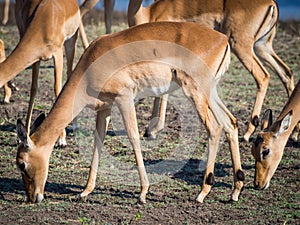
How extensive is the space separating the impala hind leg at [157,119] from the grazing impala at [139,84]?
1.91 metres

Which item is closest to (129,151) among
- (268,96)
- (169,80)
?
(169,80)

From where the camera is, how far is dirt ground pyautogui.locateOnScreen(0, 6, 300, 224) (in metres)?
6.11

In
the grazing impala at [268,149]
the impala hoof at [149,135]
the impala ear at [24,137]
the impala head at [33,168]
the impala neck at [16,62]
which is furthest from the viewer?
the impala hoof at [149,135]

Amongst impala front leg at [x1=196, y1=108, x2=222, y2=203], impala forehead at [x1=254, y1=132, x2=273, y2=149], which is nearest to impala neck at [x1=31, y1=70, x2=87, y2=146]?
impala front leg at [x1=196, y1=108, x2=222, y2=203]

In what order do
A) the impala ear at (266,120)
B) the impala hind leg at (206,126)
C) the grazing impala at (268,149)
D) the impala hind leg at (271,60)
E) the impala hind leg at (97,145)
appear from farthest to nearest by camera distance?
the impala hind leg at (271,60)
the impala ear at (266,120)
the grazing impala at (268,149)
the impala hind leg at (97,145)
the impala hind leg at (206,126)

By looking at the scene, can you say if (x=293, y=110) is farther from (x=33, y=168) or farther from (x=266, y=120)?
(x=33, y=168)

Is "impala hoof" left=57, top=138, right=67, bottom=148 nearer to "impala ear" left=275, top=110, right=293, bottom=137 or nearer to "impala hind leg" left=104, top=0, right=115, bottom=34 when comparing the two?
"impala ear" left=275, top=110, right=293, bottom=137

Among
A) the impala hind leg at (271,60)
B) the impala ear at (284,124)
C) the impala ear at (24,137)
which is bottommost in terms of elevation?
the impala hind leg at (271,60)

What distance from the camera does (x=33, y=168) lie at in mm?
6316

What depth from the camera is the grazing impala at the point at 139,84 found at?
6395 millimetres

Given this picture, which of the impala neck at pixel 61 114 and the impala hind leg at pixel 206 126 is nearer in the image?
the impala neck at pixel 61 114

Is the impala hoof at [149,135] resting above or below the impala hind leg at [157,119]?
below

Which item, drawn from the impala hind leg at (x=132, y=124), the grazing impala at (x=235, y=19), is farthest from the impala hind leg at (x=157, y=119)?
the impala hind leg at (x=132, y=124)

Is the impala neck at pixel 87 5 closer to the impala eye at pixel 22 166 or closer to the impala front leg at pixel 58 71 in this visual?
the impala front leg at pixel 58 71
